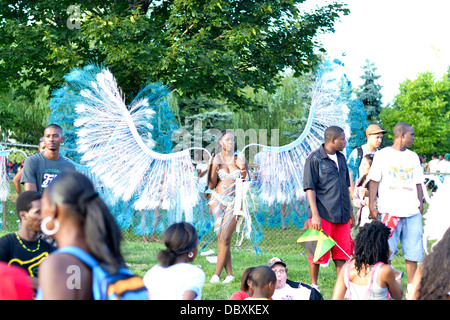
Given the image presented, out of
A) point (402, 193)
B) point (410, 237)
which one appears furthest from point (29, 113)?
point (410, 237)

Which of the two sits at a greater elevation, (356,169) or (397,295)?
(356,169)

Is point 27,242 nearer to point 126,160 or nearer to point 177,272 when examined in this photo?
point 177,272

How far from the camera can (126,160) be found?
6828 mm

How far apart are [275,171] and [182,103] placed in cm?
1435

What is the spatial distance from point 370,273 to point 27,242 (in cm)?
223

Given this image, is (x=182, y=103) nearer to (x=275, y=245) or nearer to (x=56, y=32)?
(x=56, y=32)

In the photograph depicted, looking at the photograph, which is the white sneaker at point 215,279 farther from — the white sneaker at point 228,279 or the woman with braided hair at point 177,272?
the woman with braided hair at point 177,272

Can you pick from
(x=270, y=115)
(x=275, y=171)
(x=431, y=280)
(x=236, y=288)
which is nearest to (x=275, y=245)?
(x=275, y=171)

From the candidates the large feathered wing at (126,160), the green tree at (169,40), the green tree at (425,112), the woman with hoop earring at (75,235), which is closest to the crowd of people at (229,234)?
the woman with hoop earring at (75,235)

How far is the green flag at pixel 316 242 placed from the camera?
532cm

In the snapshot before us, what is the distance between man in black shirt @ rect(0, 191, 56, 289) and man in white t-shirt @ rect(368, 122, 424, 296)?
10.9 feet

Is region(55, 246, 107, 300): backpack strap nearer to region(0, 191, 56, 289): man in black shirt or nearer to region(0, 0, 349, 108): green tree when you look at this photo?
region(0, 191, 56, 289): man in black shirt

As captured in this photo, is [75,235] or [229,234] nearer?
[75,235]
